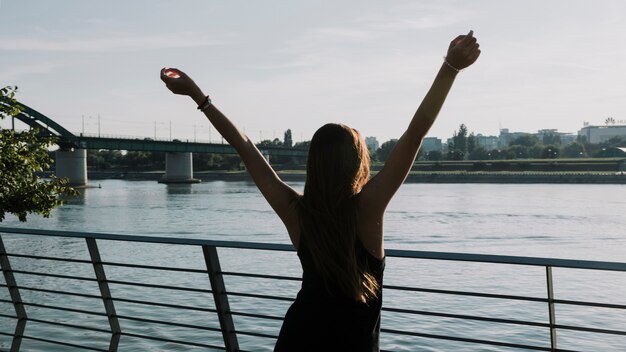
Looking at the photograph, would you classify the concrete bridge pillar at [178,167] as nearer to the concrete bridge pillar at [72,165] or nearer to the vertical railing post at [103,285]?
the concrete bridge pillar at [72,165]

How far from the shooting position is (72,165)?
8569 cm

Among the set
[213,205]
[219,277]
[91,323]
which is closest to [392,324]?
[91,323]

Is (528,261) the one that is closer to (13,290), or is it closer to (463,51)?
(463,51)

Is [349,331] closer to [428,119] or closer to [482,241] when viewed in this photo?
[428,119]

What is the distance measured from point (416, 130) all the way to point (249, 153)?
1.77ft

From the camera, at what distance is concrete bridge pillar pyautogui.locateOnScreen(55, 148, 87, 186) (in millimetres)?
85062

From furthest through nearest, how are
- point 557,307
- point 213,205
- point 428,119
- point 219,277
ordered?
point 213,205 → point 557,307 → point 219,277 → point 428,119

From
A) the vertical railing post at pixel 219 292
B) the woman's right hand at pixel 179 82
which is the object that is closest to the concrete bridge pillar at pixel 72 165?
the vertical railing post at pixel 219 292

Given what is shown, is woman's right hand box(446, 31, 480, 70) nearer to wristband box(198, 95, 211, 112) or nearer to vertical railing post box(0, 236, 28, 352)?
wristband box(198, 95, 211, 112)

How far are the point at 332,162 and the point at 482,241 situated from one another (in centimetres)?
3456

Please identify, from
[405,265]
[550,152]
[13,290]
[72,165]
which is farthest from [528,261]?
[550,152]

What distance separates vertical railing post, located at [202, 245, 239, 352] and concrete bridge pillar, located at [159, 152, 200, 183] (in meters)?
95.1

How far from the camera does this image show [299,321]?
6.61 feet

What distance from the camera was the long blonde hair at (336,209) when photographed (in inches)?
76.8
